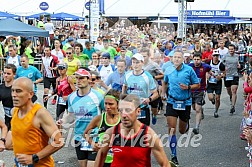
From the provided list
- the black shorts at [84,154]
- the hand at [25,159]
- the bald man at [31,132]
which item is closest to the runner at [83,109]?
the black shorts at [84,154]

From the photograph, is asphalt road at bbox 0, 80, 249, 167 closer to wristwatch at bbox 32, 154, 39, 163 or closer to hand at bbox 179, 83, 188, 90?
hand at bbox 179, 83, 188, 90

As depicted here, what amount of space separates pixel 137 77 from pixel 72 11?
22.4m

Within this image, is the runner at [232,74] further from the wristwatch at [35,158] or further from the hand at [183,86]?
the wristwatch at [35,158]

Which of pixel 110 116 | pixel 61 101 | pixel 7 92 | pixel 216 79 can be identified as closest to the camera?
pixel 110 116

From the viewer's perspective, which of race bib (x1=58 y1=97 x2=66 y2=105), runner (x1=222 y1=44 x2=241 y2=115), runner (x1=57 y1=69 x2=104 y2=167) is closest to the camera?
runner (x1=57 y1=69 x2=104 y2=167)

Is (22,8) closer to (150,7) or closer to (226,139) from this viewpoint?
(150,7)

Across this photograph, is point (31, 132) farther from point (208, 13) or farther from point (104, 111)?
point (208, 13)

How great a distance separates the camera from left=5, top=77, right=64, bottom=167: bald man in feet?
15.6

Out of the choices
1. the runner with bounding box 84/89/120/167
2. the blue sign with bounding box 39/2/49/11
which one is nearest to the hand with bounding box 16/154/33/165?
the runner with bounding box 84/89/120/167

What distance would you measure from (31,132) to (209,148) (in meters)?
5.37

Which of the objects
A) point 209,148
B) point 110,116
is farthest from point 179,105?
point 110,116

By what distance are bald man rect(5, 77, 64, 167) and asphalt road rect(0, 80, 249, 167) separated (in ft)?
11.3

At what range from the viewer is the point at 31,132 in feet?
15.6

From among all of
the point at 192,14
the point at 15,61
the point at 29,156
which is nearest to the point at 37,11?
the point at 192,14
